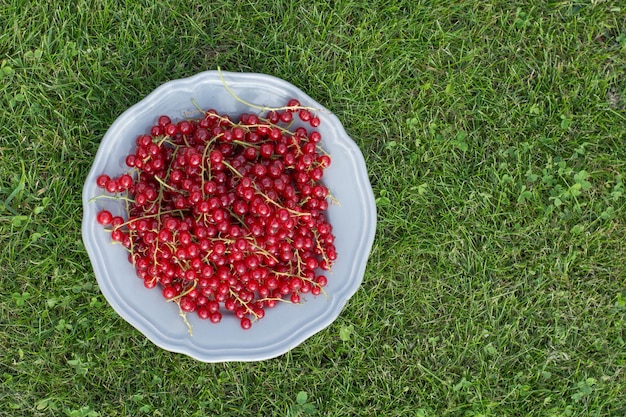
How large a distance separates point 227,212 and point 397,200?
74 cm

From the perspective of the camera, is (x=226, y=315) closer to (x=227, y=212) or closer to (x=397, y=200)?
(x=227, y=212)

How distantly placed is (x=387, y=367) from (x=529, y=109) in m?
1.11

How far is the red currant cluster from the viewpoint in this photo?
1.75 meters

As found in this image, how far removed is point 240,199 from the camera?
1792 millimetres

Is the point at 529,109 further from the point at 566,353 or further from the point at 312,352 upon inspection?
the point at 312,352

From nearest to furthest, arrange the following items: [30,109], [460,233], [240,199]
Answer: [240,199], [30,109], [460,233]

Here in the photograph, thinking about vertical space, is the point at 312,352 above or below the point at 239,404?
above

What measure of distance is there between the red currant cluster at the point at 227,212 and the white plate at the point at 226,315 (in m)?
0.05

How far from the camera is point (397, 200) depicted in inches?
89.4

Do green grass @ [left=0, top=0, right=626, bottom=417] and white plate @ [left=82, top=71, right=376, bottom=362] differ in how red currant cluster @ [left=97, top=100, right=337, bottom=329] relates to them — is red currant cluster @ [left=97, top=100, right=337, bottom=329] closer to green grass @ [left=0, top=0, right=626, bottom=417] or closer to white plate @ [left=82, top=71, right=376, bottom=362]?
white plate @ [left=82, top=71, right=376, bottom=362]

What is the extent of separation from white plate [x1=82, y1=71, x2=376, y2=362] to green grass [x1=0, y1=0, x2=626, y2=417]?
0.25m

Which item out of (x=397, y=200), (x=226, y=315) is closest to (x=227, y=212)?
(x=226, y=315)

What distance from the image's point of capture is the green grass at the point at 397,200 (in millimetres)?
2150

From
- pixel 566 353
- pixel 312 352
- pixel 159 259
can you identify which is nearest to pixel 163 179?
pixel 159 259
